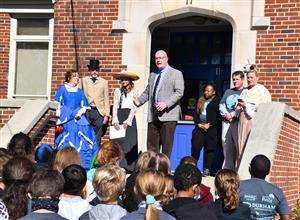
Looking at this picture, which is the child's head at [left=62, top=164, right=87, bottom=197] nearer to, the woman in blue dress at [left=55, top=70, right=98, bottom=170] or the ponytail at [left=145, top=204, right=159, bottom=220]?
the ponytail at [left=145, top=204, right=159, bottom=220]

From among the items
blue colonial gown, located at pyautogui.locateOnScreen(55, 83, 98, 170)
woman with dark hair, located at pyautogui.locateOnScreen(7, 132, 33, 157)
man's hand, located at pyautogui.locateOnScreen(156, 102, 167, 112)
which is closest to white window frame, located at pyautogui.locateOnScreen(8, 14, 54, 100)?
blue colonial gown, located at pyautogui.locateOnScreen(55, 83, 98, 170)

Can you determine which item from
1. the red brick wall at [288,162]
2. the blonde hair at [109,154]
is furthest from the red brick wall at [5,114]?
the blonde hair at [109,154]

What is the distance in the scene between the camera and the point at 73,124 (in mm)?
10078

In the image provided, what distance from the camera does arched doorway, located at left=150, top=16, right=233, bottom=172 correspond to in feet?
43.1

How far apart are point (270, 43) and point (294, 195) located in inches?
102

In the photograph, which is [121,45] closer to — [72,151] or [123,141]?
[123,141]

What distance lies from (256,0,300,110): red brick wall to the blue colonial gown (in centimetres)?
309

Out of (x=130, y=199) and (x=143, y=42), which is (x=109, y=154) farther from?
(x=143, y=42)

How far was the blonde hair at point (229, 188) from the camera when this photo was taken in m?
5.34

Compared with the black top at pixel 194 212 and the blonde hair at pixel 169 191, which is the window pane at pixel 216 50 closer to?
the blonde hair at pixel 169 191

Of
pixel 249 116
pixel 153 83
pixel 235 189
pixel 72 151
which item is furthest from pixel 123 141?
pixel 235 189

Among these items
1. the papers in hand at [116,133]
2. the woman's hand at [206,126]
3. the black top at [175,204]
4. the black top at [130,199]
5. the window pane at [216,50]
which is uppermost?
the window pane at [216,50]

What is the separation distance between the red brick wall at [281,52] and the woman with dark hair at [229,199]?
18.0 ft

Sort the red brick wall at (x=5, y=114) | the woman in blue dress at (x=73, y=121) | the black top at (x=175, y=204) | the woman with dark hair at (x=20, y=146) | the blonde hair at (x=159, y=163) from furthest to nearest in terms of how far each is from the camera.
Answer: the red brick wall at (x=5, y=114) < the woman in blue dress at (x=73, y=121) < the woman with dark hair at (x=20, y=146) < the blonde hair at (x=159, y=163) < the black top at (x=175, y=204)
